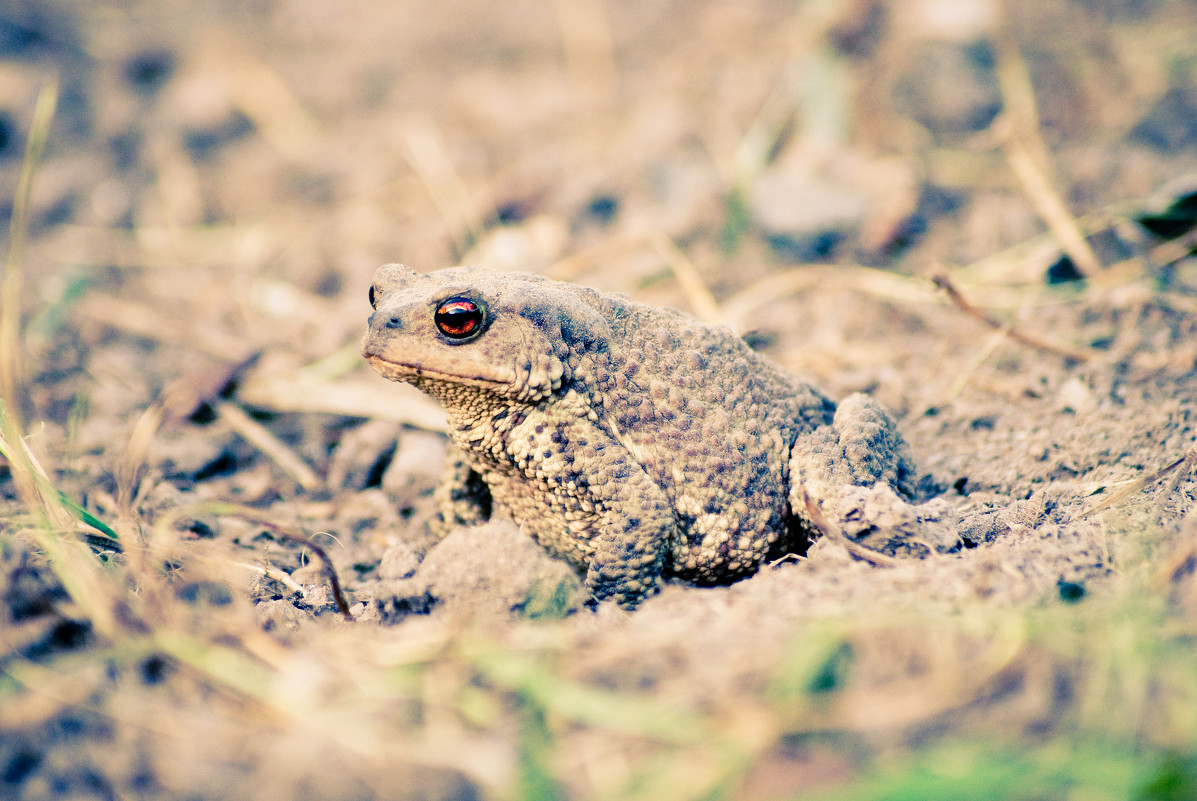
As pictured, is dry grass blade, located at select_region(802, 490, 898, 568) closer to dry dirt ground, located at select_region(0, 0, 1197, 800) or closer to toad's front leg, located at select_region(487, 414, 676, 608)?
dry dirt ground, located at select_region(0, 0, 1197, 800)

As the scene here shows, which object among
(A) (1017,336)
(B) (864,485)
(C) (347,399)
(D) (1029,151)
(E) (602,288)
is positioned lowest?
(C) (347,399)

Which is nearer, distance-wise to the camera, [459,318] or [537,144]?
[459,318]

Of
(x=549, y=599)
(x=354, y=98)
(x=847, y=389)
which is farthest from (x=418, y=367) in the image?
(x=354, y=98)

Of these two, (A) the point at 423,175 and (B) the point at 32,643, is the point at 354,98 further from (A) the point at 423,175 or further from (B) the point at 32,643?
(B) the point at 32,643

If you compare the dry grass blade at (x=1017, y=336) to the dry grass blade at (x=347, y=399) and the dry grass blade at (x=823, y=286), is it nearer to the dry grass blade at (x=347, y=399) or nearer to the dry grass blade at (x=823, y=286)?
the dry grass blade at (x=823, y=286)

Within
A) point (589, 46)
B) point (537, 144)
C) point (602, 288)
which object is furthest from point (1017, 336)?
point (589, 46)

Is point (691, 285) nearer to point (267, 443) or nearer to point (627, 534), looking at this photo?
point (627, 534)

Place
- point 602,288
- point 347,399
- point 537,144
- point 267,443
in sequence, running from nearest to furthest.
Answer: point 267,443
point 347,399
point 602,288
point 537,144

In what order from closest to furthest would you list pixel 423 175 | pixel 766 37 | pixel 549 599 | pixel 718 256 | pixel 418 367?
pixel 549 599 < pixel 418 367 < pixel 718 256 < pixel 423 175 < pixel 766 37
